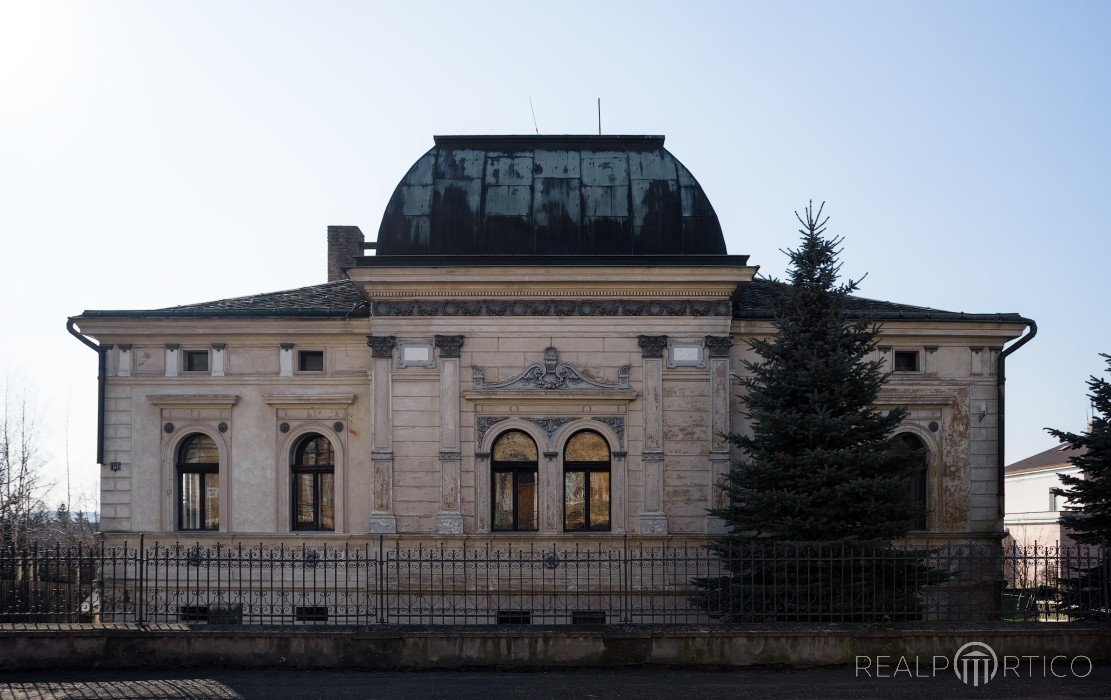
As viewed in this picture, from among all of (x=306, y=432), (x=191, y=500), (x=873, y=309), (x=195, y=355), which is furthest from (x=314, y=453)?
(x=873, y=309)

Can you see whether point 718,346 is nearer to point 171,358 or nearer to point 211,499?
point 211,499

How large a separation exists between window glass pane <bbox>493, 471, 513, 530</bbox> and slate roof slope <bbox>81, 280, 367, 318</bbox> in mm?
4571

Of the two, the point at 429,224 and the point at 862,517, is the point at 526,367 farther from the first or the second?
the point at 862,517

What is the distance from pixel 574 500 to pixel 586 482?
0.45m

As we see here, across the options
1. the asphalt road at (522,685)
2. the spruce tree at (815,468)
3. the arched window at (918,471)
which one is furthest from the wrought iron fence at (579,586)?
the asphalt road at (522,685)

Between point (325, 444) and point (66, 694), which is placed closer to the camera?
point (66, 694)

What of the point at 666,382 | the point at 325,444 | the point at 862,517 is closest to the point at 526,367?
the point at 666,382

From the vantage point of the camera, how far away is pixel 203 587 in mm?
21125

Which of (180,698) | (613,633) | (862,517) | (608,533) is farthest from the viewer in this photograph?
(608,533)

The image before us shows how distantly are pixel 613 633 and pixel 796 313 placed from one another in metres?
7.34

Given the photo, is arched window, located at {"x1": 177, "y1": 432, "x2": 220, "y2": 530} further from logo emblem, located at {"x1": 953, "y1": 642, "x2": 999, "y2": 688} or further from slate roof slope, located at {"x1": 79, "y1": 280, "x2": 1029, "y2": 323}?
logo emblem, located at {"x1": 953, "y1": 642, "x2": 999, "y2": 688}

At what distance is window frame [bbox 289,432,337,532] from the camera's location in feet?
71.6

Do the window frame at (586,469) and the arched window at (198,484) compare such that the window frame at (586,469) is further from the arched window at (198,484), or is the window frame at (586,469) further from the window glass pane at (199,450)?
the window glass pane at (199,450)

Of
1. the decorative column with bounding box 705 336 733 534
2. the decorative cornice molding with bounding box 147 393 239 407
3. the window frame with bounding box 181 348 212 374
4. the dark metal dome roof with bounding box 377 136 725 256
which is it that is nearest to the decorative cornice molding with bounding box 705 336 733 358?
the decorative column with bounding box 705 336 733 534
